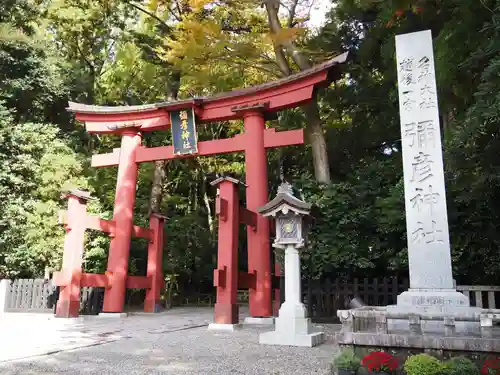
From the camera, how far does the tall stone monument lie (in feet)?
17.5

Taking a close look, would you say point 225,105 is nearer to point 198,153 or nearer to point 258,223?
point 198,153

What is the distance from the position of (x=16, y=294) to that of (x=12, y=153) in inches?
187

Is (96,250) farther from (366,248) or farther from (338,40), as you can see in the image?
(338,40)

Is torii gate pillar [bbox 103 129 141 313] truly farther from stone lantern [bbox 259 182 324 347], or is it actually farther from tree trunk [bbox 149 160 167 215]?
stone lantern [bbox 259 182 324 347]

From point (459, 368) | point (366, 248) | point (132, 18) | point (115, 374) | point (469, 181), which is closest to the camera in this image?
point (459, 368)

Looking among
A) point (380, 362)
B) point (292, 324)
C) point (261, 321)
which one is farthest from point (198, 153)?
point (380, 362)

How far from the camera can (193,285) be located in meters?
19.5

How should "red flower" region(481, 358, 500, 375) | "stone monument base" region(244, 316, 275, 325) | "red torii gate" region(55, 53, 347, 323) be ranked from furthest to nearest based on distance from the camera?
"red torii gate" region(55, 53, 347, 323)
"stone monument base" region(244, 316, 275, 325)
"red flower" region(481, 358, 500, 375)

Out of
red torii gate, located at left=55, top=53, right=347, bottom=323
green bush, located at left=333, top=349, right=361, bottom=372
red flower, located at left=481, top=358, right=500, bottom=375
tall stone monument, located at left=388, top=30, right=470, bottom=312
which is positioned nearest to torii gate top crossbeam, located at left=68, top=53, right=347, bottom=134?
red torii gate, located at left=55, top=53, right=347, bottom=323

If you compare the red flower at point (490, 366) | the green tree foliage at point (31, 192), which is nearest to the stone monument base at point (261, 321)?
the red flower at point (490, 366)

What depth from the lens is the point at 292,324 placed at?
6.21 meters

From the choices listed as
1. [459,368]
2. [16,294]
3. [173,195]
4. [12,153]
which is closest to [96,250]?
[16,294]

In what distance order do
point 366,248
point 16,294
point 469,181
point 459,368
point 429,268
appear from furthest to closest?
point 16,294 → point 366,248 → point 469,181 → point 429,268 → point 459,368

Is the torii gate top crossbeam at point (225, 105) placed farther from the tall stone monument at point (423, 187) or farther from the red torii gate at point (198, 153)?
the tall stone monument at point (423, 187)
